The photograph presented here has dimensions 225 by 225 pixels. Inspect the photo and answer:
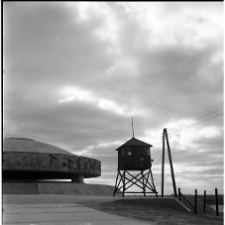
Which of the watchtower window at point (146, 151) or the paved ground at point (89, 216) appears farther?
the watchtower window at point (146, 151)

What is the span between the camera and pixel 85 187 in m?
32.4

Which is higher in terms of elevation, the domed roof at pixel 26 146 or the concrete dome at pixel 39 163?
the domed roof at pixel 26 146

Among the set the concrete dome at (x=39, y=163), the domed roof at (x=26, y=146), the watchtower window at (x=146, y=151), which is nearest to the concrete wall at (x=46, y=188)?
the concrete dome at (x=39, y=163)

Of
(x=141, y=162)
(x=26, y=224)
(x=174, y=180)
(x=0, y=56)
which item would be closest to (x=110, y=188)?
(x=141, y=162)

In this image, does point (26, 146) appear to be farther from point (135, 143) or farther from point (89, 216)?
point (89, 216)

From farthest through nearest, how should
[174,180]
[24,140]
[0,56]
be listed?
1. [24,140]
2. [174,180]
3. [0,56]

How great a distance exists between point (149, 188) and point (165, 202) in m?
6.79

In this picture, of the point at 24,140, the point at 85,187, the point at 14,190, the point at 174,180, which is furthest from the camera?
the point at 24,140

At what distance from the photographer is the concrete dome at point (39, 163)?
3306cm

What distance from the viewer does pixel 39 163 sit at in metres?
33.8

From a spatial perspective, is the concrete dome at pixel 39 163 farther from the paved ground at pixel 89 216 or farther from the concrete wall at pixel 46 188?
the paved ground at pixel 89 216

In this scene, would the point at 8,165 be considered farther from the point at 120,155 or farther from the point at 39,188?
the point at 120,155

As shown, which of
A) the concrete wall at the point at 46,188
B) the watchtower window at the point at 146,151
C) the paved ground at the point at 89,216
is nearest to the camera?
the paved ground at the point at 89,216

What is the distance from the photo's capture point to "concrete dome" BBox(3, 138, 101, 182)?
33.1 metres
